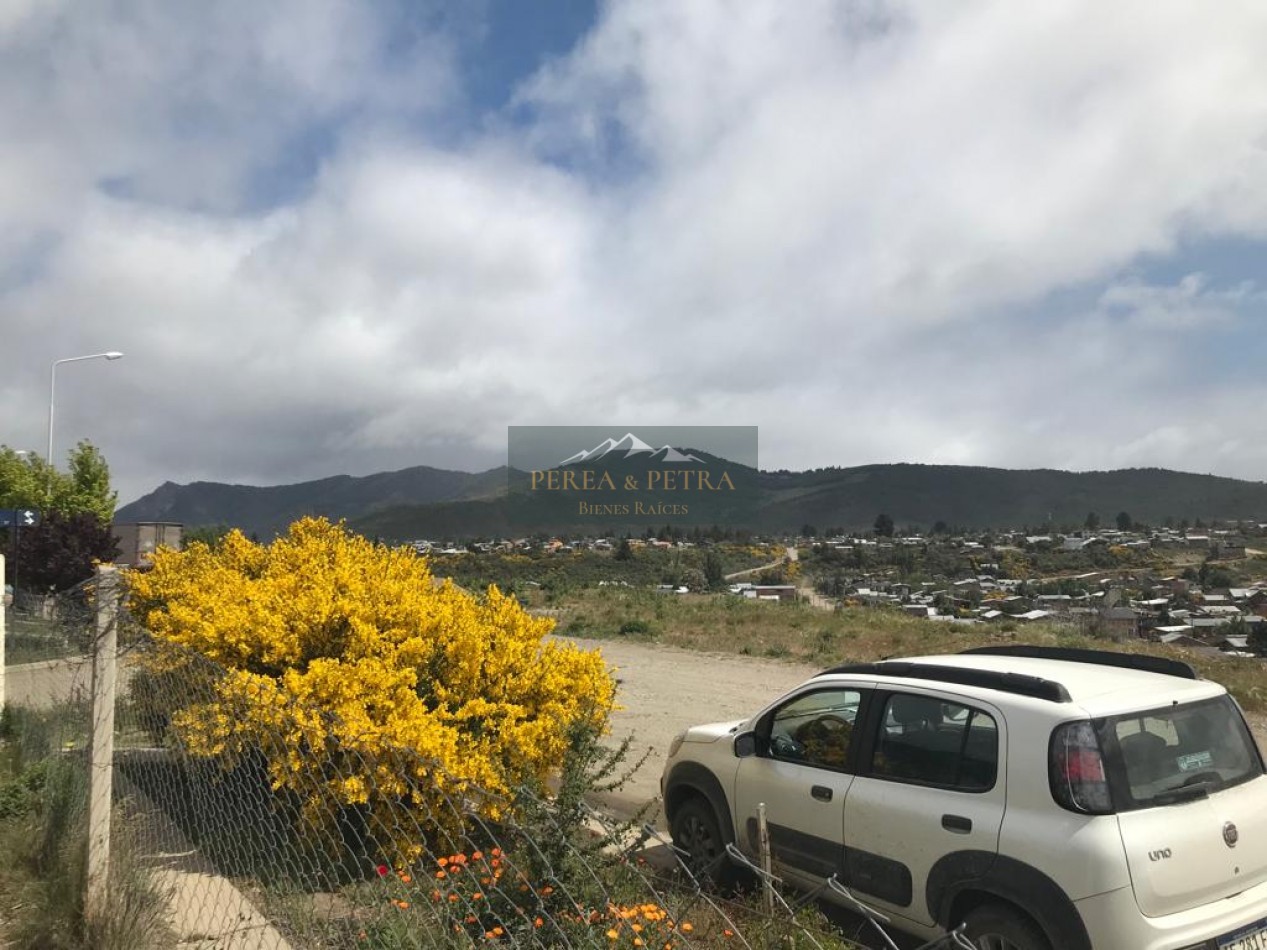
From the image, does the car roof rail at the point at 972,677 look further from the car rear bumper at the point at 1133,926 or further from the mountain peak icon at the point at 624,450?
the mountain peak icon at the point at 624,450

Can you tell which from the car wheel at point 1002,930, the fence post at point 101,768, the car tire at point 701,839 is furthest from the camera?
the car tire at point 701,839

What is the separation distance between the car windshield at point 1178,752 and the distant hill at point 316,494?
9261 cm

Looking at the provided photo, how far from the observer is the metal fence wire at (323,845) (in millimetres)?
3834

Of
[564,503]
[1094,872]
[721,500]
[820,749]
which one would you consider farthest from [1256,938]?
[721,500]

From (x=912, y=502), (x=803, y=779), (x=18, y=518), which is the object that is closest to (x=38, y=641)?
(x=803, y=779)

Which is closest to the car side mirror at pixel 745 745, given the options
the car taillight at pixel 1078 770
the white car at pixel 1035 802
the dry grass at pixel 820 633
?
the white car at pixel 1035 802

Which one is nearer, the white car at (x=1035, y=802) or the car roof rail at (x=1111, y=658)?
the white car at (x=1035, y=802)

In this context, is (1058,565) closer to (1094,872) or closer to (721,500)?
(721,500)

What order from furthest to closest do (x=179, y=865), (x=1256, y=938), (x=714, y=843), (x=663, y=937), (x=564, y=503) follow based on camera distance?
(x=564, y=503) → (x=714, y=843) → (x=179, y=865) → (x=1256, y=938) → (x=663, y=937)

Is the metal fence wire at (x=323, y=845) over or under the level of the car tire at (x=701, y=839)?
over

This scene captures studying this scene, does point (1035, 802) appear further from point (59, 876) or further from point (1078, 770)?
point (59, 876)

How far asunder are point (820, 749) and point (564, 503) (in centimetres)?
7559

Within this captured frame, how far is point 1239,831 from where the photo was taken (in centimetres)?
403

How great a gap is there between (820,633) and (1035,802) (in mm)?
17638
